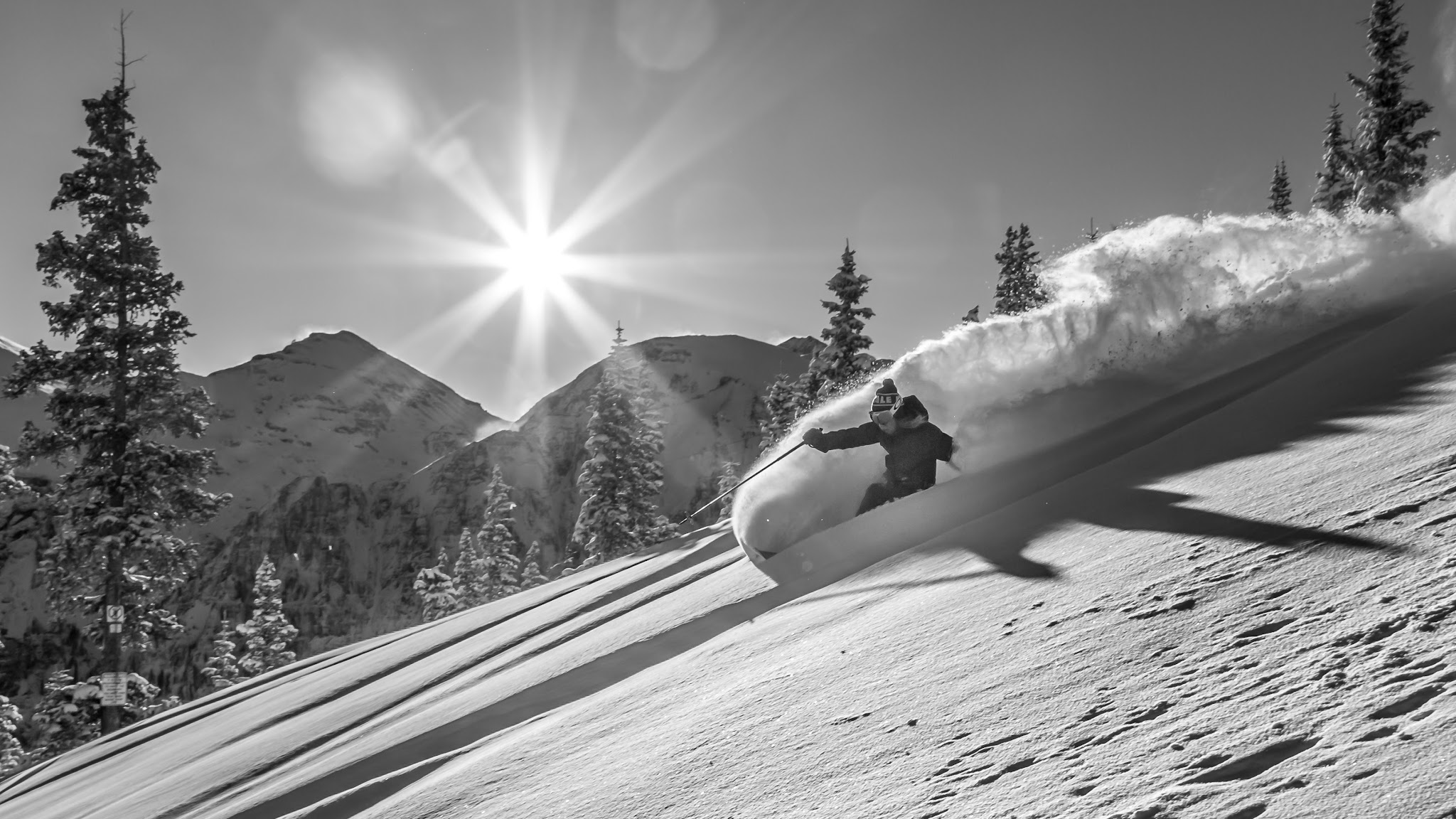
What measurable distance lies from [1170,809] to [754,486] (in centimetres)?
555

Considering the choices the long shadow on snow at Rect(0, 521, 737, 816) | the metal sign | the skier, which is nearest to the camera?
the long shadow on snow at Rect(0, 521, 737, 816)

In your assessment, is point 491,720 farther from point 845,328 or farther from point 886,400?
point 845,328

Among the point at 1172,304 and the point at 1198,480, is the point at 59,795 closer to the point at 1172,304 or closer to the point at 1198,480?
the point at 1198,480

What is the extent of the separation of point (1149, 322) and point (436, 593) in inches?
1534

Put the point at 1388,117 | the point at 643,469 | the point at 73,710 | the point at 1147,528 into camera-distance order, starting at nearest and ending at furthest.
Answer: the point at 1147,528 < the point at 73,710 < the point at 1388,117 < the point at 643,469

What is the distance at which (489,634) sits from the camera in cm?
769

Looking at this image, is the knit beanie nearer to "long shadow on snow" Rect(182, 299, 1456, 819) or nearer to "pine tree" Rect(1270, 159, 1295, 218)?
"long shadow on snow" Rect(182, 299, 1456, 819)

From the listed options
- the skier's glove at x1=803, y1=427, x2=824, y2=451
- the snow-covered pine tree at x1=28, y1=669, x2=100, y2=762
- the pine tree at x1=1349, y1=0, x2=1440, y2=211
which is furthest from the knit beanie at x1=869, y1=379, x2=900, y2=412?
the pine tree at x1=1349, y1=0, x2=1440, y2=211

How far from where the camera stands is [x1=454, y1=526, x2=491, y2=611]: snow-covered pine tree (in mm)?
38969

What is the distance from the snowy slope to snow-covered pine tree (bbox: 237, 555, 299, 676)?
35.9 meters

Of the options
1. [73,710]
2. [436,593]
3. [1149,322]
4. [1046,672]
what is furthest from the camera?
[436,593]

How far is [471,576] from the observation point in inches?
1593

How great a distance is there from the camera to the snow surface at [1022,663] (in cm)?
160

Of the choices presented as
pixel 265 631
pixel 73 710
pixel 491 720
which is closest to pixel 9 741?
pixel 73 710
